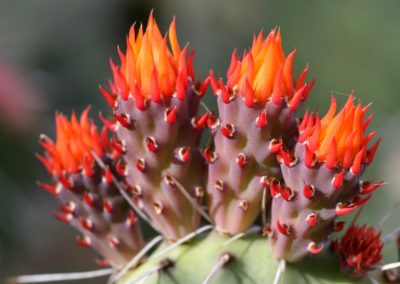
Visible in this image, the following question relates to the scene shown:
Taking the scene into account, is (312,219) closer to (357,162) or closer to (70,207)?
(357,162)

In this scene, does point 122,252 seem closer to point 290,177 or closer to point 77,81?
point 290,177

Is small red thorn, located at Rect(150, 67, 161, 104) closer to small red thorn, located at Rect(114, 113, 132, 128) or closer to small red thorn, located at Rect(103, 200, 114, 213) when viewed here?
small red thorn, located at Rect(114, 113, 132, 128)

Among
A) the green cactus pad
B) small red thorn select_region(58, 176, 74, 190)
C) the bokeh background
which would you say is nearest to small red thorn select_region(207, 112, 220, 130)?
the green cactus pad

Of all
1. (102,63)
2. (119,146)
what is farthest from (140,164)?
(102,63)

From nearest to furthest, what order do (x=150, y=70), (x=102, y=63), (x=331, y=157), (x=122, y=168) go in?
(x=331, y=157) → (x=150, y=70) → (x=122, y=168) → (x=102, y=63)

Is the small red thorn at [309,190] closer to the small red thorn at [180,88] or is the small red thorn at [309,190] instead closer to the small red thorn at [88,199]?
the small red thorn at [180,88]

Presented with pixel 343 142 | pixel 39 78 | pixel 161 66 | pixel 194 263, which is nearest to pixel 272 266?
pixel 194 263

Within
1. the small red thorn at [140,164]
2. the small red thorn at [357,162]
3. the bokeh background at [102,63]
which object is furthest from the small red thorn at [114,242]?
the bokeh background at [102,63]
